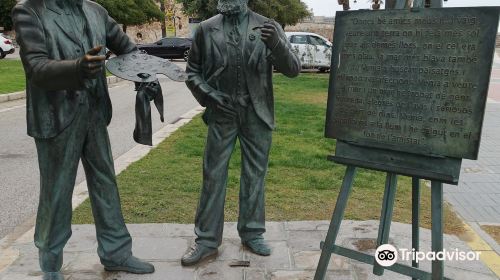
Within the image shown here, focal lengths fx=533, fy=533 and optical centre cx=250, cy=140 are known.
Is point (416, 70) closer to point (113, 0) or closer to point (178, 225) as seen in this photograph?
point (178, 225)

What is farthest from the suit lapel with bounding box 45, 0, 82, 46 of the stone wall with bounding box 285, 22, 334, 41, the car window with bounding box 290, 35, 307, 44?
the stone wall with bounding box 285, 22, 334, 41

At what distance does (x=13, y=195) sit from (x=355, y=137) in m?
4.30

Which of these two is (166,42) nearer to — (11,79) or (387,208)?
(11,79)

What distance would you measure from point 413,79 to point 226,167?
5.07ft

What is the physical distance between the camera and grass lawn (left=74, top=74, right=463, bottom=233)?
5352 mm

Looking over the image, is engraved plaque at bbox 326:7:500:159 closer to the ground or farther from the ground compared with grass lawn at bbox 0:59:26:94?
farther from the ground

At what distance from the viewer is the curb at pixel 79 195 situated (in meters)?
4.25

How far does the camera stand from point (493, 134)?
33.9ft

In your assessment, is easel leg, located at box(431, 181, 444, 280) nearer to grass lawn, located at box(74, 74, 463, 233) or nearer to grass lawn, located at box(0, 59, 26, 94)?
grass lawn, located at box(74, 74, 463, 233)

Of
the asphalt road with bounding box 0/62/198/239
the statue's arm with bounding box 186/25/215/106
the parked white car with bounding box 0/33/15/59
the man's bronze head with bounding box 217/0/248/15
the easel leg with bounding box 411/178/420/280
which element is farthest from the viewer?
the parked white car with bounding box 0/33/15/59

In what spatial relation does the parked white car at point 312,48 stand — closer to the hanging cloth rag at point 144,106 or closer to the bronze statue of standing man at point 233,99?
the bronze statue of standing man at point 233,99

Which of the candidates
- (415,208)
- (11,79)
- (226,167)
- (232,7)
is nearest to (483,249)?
(415,208)

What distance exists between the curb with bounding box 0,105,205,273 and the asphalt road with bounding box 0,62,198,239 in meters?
0.16

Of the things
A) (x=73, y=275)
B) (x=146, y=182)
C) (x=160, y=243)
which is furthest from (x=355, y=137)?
(x=146, y=182)
